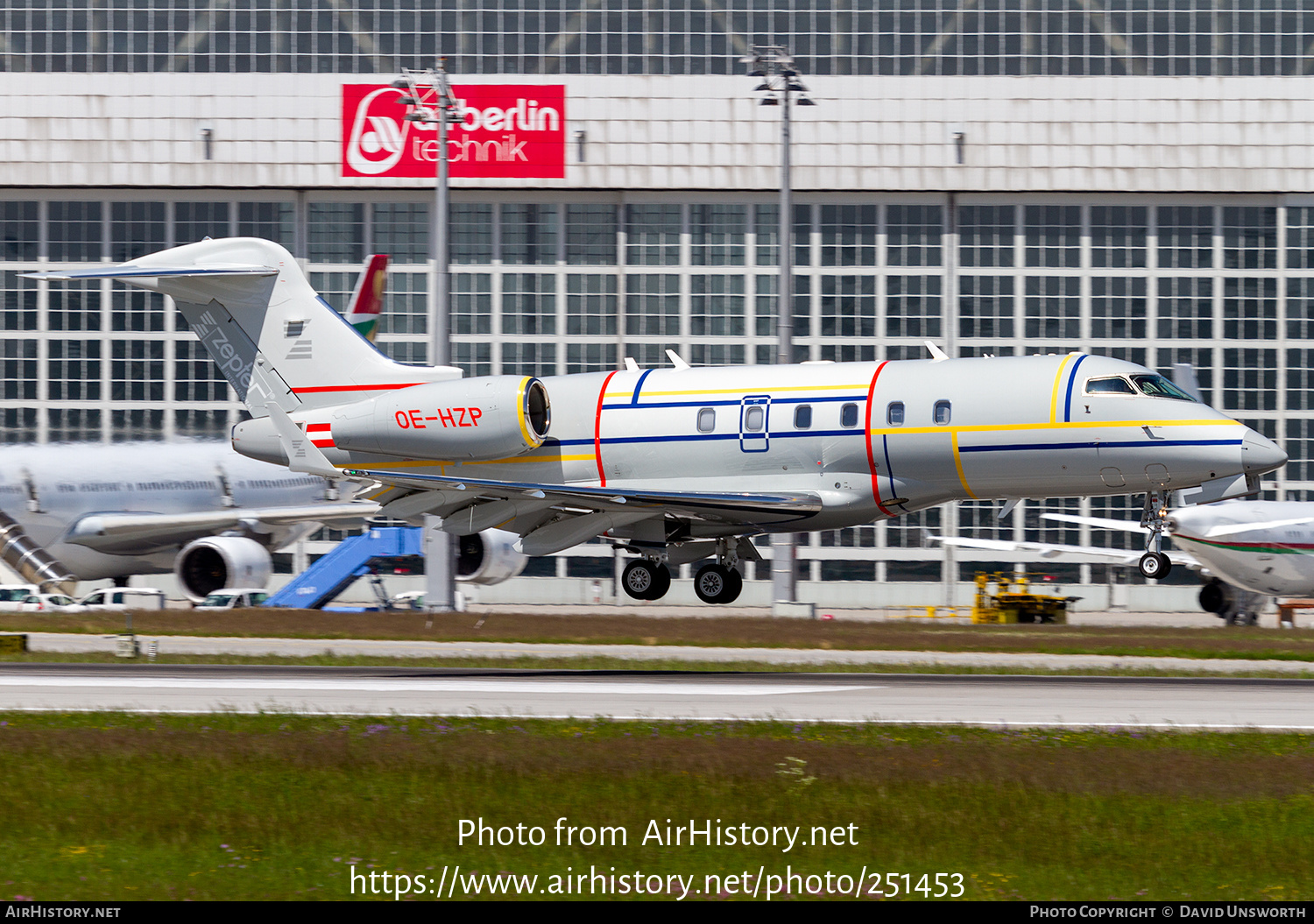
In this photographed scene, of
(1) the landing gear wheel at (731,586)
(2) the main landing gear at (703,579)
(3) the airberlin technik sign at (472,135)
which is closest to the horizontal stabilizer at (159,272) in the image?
(2) the main landing gear at (703,579)

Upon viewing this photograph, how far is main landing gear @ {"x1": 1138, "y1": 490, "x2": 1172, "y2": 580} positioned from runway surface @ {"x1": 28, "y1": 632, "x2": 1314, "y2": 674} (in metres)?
5.90

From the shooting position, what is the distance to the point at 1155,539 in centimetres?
2748

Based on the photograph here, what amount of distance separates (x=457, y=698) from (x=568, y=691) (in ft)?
7.56

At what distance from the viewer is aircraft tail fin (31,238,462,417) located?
33.0 metres

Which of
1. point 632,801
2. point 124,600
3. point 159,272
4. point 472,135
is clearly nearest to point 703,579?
point 159,272

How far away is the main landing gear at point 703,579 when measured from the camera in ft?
101

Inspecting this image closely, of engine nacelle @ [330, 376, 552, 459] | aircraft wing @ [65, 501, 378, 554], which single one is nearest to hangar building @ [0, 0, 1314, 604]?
aircraft wing @ [65, 501, 378, 554]

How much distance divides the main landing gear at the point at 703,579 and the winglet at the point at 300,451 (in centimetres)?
638

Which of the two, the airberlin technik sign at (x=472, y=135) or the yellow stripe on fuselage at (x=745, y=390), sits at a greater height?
the airberlin technik sign at (x=472, y=135)

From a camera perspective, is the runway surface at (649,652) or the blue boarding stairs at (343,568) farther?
the blue boarding stairs at (343,568)

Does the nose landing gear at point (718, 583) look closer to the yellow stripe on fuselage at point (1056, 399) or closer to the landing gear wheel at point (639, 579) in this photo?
the landing gear wheel at point (639, 579)

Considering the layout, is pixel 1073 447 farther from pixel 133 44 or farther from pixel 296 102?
pixel 133 44

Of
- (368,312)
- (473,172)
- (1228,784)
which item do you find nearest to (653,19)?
(473,172)

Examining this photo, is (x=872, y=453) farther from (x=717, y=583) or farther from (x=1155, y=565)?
(x=1155, y=565)
